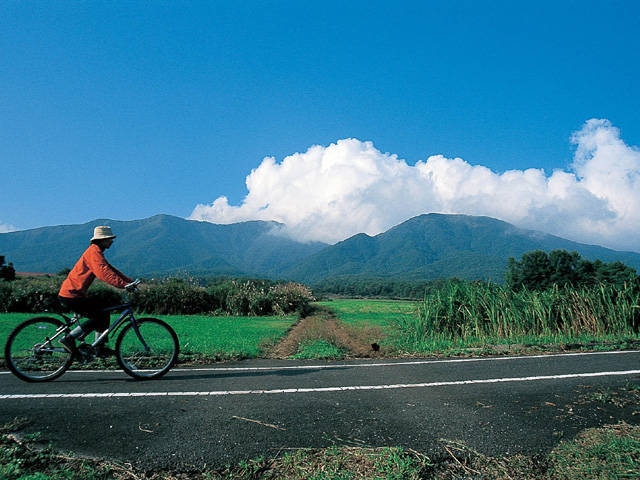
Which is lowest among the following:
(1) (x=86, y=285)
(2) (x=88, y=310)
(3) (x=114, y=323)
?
(3) (x=114, y=323)

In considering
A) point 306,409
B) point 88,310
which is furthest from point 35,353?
point 306,409

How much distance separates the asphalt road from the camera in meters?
3.22

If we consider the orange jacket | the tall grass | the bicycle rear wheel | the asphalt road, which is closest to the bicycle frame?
the bicycle rear wheel

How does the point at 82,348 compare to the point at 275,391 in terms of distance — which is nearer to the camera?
the point at 275,391

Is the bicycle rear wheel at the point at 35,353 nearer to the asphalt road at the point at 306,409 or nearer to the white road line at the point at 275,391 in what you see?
the asphalt road at the point at 306,409

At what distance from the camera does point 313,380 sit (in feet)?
17.6

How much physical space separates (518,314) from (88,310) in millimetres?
9027

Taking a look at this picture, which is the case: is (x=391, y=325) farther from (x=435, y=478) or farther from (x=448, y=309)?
(x=435, y=478)

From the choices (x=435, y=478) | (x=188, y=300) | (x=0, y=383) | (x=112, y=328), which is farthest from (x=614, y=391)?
(x=188, y=300)

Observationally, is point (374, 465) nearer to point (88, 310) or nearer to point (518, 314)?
point (88, 310)

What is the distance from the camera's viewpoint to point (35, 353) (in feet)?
17.4

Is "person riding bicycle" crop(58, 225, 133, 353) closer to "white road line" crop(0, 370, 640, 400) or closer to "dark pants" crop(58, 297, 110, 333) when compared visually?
"dark pants" crop(58, 297, 110, 333)

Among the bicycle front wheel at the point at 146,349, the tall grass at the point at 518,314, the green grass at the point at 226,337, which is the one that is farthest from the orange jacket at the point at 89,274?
the tall grass at the point at 518,314

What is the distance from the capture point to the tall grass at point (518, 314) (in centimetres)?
984
